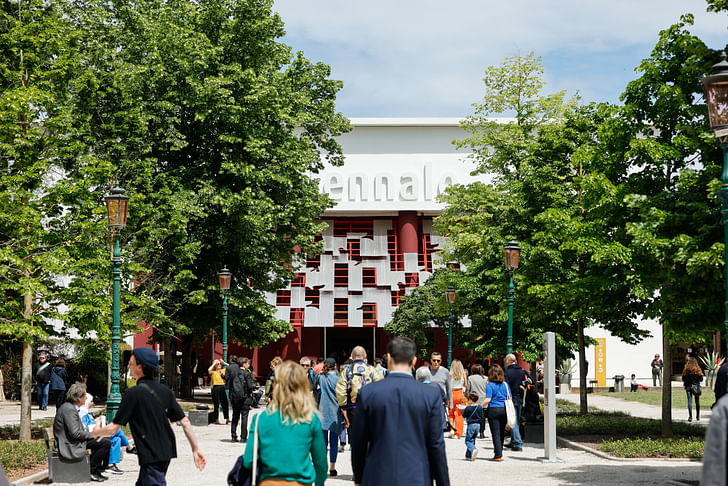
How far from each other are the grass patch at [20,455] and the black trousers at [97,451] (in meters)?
1.28

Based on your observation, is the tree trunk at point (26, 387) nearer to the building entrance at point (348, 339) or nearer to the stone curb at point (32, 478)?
the stone curb at point (32, 478)

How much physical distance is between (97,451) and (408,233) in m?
44.9

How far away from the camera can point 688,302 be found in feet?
45.7

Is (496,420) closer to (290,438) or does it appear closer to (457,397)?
(457,397)

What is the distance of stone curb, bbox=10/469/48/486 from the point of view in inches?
480

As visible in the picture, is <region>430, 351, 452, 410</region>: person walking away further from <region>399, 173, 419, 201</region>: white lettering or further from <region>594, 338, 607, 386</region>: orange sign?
<region>399, 173, 419, 201</region>: white lettering

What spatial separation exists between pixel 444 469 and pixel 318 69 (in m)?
29.8

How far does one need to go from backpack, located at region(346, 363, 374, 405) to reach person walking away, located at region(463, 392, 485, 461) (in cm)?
407

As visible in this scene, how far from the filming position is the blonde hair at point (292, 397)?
570 centimetres

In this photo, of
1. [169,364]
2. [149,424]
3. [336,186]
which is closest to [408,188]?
[336,186]

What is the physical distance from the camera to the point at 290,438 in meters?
5.64

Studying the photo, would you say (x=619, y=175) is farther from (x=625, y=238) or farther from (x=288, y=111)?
(x=288, y=111)

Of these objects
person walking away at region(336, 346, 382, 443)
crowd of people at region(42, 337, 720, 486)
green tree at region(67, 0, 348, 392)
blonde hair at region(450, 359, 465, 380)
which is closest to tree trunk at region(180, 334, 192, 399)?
green tree at region(67, 0, 348, 392)

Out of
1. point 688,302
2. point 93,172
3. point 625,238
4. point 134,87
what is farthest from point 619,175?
point 134,87
